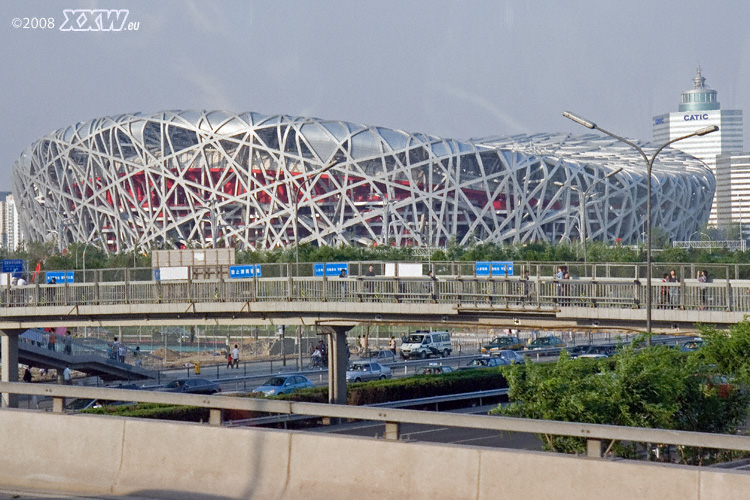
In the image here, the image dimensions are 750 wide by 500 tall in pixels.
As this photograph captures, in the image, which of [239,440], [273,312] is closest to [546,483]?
[239,440]

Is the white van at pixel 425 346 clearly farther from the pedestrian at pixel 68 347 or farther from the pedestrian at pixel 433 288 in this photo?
the pedestrian at pixel 433 288

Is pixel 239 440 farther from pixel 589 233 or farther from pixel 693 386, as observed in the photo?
pixel 589 233

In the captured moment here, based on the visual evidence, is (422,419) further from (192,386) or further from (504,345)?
(504,345)

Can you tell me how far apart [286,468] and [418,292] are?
85.9ft

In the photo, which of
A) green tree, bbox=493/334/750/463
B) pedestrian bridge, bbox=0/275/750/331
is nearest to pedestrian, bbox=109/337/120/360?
pedestrian bridge, bbox=0/275/750/331

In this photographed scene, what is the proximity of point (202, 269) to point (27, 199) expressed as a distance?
10995 centimetres

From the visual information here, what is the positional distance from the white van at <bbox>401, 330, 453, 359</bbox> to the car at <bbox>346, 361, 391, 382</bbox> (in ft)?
46.1

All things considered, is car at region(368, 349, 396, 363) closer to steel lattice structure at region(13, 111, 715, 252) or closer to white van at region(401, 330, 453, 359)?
white van at region(401, 330, 453, 359)

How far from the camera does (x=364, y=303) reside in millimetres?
37062

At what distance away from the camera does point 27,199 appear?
14475 centimetres

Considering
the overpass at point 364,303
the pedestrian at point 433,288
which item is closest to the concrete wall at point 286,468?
the overpass at point 364,303

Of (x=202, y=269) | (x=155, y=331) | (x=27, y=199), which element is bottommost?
(x=155, y=331)

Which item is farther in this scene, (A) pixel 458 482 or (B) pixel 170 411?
(B) pixel 170 411

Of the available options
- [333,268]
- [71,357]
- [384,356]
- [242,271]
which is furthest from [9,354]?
[384,356]
